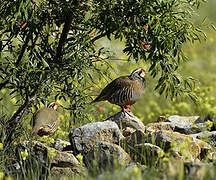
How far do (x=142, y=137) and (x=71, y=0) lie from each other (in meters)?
2.01

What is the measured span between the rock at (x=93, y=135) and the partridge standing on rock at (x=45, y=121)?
81cm

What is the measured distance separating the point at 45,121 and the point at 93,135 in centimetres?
105

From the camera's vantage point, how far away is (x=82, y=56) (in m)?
7.44

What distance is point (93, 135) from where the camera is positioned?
22.6 feet

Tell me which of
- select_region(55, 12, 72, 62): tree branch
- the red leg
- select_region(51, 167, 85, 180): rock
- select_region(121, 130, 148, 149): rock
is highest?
select_region(55, 12, 72, 62): tree branch

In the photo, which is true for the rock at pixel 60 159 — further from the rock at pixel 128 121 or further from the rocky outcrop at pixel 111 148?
the rock at pixel 128 121

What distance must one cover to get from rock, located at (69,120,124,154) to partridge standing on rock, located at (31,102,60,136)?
2.66ft

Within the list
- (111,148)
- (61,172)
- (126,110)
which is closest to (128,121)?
(126,110)

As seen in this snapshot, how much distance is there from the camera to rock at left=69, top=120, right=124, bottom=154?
6.88 m

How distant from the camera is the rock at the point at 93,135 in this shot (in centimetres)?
688

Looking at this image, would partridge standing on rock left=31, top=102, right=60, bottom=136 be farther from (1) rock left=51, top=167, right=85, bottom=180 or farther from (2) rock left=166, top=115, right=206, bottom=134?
(2) rock left=166, top=115, right=206, bottom=134

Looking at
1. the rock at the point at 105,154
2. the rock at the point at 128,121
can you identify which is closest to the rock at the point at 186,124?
the rock at the point at 128,121

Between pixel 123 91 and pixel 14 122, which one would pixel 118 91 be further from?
pixel 14 122

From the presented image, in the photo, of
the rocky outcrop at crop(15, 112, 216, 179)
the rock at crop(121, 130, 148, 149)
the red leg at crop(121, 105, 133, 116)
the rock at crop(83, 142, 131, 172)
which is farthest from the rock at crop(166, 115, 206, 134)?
the rock at crop(83, 142, 131, 172)
